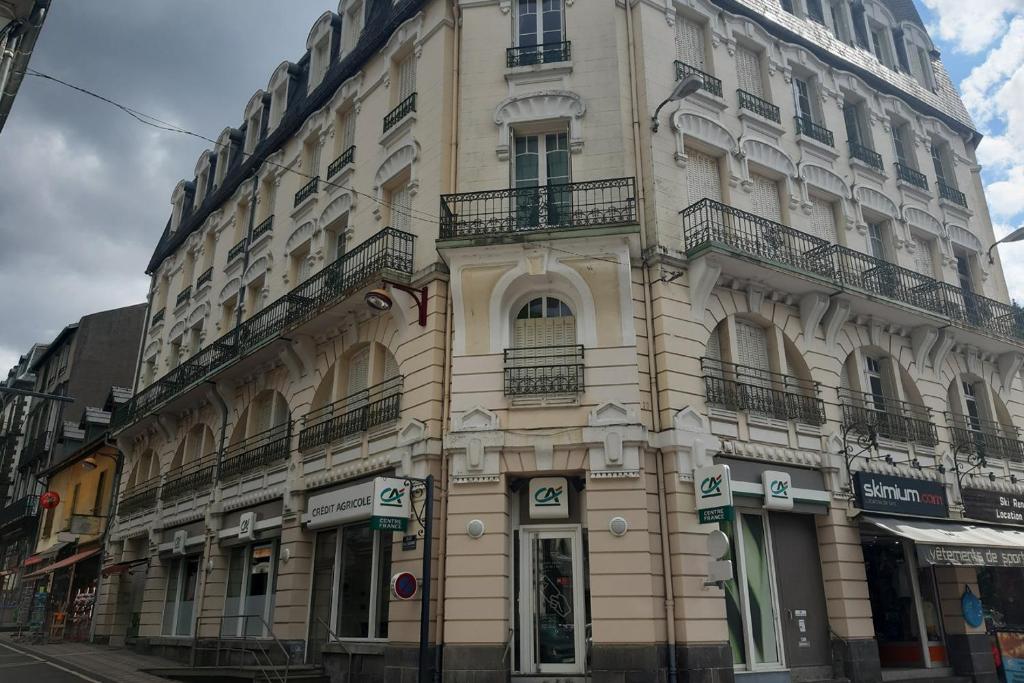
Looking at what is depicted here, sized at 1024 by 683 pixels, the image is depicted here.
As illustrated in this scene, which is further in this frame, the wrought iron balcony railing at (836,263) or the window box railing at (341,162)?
the window box railing at (341,162)

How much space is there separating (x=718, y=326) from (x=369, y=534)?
801 centimetres

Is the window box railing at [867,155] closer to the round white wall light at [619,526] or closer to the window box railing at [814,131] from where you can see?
the window box railing at [814,131]

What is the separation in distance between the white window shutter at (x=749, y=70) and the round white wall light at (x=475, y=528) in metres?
11.7

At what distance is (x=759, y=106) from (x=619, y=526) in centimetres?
1062

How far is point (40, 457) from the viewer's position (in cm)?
3966

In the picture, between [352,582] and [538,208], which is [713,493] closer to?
[538,208]

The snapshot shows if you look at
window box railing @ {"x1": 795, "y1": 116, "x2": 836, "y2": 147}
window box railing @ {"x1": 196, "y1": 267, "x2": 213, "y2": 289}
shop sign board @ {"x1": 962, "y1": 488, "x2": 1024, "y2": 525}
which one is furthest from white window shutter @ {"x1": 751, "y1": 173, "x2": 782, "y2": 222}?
window box railing @ {"x1": 196, "y1": 267, "x2": 213, "y2": 289}

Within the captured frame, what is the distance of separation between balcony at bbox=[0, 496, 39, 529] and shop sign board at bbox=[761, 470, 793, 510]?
3750cm

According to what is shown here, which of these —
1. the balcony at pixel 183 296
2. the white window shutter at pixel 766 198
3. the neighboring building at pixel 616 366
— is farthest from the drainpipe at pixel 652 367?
the balcony at pixel 183 296

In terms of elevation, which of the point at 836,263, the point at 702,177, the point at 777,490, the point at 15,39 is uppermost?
the point at 702,177

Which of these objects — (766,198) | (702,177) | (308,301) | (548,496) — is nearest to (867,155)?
(766,198)

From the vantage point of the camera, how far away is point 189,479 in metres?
21.7

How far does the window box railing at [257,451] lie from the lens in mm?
17422

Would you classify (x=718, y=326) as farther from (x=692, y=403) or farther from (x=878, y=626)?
(x=878, y=626)
